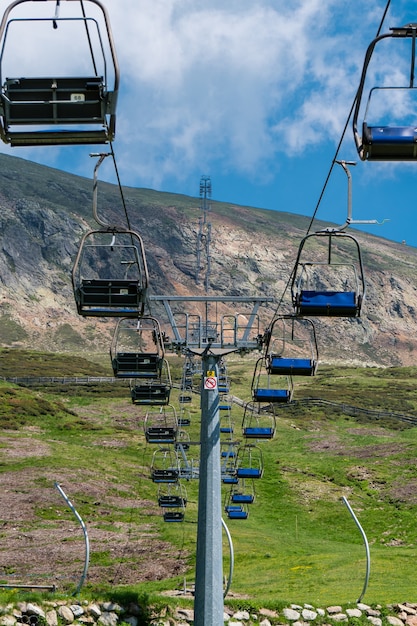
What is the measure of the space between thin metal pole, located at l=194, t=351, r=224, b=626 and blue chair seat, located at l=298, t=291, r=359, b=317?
469cm

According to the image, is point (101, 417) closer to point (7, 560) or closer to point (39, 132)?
point (7, 560)

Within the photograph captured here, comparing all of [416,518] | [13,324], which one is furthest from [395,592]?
[13,324]

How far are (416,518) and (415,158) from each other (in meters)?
34.1

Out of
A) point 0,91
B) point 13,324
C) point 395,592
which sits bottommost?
point 13,324

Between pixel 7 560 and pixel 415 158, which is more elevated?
pixel 415 158

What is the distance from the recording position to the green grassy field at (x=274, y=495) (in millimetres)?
27766

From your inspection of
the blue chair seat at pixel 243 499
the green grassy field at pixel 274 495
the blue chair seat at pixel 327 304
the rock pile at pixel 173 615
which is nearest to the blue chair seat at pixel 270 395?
the green grassy field at pixel 274 495

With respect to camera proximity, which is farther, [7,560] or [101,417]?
[101,417]

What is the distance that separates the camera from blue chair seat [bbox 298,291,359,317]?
15508 millimetres

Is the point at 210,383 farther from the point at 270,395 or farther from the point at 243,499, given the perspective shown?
the point at 243,499

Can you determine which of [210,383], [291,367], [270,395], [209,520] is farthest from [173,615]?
[291,367]

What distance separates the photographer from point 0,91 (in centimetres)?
922

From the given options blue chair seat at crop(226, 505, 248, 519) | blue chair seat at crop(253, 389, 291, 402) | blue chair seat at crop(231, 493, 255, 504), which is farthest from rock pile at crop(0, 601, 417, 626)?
blue chair seat at crop(226, 505, 248, 519)

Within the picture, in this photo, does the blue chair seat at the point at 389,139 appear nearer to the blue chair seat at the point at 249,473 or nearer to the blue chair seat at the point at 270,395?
the blue chair seat at the point at 270,395
